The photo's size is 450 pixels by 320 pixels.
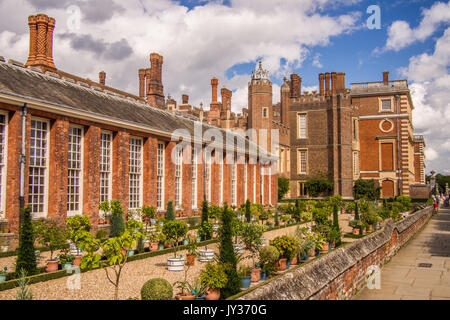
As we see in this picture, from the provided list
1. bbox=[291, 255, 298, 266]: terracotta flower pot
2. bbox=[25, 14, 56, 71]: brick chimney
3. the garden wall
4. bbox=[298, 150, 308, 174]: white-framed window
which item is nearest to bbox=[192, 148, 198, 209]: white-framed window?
bbox=[25, 14, 56, 71]: brick chimney

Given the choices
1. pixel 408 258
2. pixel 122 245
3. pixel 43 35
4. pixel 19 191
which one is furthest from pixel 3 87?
pixel 408 258

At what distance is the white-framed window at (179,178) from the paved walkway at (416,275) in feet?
42.1

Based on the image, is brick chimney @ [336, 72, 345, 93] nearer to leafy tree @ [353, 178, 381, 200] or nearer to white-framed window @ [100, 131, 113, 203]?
leafy tree @ [353, 178, 381, 200]

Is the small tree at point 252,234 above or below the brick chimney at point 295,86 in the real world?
below

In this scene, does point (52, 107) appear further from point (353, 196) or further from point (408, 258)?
point (353, 196)

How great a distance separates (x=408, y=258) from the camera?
58.0 ft

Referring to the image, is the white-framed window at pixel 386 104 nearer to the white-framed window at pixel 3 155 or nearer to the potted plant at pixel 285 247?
the potted plant at pixel 285 247

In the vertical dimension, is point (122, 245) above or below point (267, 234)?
above

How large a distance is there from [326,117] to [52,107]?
41047 mm

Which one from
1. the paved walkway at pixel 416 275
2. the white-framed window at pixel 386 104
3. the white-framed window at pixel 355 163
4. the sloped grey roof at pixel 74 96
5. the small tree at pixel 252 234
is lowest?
the paved walkway at pixel 416 275

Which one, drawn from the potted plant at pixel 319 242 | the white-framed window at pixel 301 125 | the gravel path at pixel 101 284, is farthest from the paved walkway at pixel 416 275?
the white-framed window at pixel 301 125

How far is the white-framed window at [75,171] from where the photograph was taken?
58.1 feet

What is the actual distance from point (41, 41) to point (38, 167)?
311 inches

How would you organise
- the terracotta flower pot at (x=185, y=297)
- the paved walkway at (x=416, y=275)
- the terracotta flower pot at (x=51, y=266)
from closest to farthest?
the terracotta flower pot at (x=185, y=297) < the terracotta flower pot at (x=51, y=266) < the paved walkway at (x=416, y=275)
